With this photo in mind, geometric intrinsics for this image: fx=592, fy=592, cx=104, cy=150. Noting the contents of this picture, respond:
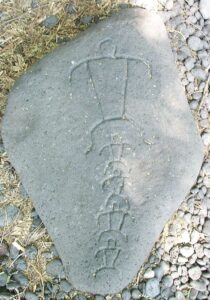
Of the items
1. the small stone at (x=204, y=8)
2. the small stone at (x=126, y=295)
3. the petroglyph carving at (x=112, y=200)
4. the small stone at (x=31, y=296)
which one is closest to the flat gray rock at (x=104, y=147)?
the petroglyph carving at (x=112, y=200)

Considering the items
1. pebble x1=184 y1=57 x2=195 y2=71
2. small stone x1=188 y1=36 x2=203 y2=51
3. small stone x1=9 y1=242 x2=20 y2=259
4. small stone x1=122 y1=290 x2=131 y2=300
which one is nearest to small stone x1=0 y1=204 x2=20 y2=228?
small stone x1=9 y1=242 x2=20 y2=259

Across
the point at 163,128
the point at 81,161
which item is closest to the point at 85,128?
the point at 81,161

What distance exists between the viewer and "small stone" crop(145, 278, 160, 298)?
332 centimetres

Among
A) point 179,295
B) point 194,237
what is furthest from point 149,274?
point 194,237

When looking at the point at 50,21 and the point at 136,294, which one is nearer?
the point at 136,294

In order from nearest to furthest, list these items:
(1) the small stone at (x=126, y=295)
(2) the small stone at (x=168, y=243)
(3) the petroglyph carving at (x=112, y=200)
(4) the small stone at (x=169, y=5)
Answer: (3) the petroglyph carving at (x=112, y=200), (1) the small stone at (x=126, y=295), (2) the small stone at (x=168, y=243), (4) the small stone at (x=169, y=5)

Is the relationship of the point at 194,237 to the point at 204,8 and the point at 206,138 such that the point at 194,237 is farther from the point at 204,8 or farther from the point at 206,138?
the point at 204,8

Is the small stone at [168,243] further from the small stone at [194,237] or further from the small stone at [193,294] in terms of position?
Result: the small stone at [193,294]

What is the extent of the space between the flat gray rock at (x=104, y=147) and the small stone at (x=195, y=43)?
0.31 metres

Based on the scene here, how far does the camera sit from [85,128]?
320 cm

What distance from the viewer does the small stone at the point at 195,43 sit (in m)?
3.58

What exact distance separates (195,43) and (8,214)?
1.51 metres

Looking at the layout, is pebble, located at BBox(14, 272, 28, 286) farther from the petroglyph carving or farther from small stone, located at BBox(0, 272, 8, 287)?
the petroglyph carving

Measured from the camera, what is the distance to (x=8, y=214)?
337 cm
